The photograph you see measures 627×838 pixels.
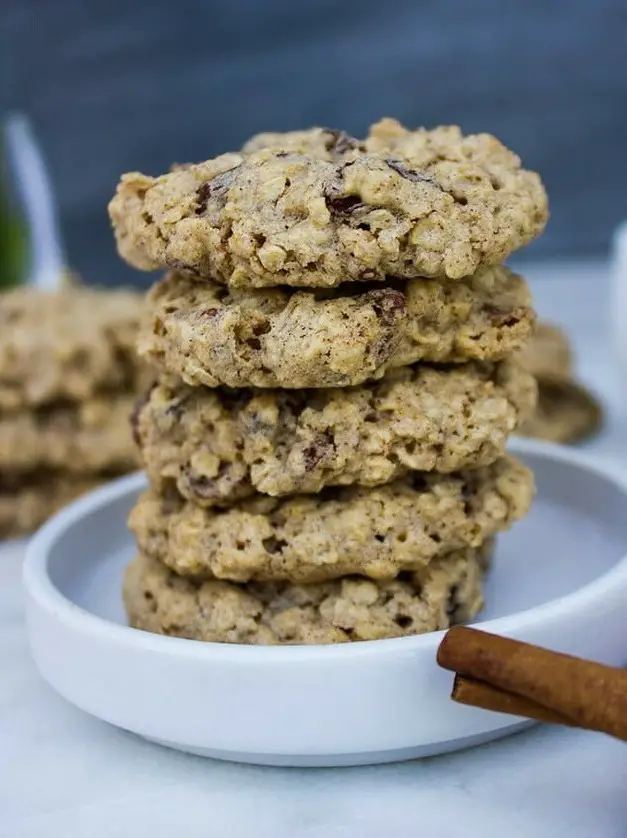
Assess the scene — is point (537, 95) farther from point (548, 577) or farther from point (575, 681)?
point (575, 681)

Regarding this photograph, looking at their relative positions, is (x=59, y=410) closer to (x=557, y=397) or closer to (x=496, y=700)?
(x=557, y=397)

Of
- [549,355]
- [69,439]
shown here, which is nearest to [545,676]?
[69,439]

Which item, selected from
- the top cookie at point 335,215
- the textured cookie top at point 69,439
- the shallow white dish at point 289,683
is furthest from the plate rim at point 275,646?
the textured cookie top at point 69,439

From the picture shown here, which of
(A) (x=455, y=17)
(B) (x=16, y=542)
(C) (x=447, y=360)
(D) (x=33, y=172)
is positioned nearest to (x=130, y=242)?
(C) (x=447, y=360)

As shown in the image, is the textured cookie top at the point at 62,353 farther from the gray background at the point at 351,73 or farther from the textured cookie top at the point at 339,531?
the gray background at the point at 351,73

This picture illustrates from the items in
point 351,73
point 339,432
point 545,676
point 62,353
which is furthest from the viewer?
point 351,73
